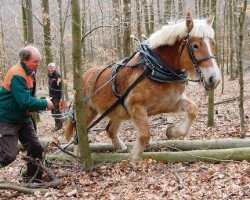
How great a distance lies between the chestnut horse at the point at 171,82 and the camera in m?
6.02

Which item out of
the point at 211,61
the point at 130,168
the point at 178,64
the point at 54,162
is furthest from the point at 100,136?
the point at 211,61

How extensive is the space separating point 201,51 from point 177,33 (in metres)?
0.59

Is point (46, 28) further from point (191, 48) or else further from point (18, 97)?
point (191, 48)

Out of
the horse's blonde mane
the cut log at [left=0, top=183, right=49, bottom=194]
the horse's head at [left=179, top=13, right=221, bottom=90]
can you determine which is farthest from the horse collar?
the cut log at [left=0, top=183, right=49, bottom=194]

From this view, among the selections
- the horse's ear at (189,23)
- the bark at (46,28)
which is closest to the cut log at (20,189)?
the horse's ear at (189,23)

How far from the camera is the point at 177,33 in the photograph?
6367mm

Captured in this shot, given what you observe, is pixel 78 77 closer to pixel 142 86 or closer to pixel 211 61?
pixel 142 86

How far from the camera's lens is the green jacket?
18.8 ft

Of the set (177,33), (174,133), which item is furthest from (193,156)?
(177,33)

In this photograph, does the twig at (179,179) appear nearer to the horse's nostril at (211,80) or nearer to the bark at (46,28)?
the horse's nostril at (211,80)

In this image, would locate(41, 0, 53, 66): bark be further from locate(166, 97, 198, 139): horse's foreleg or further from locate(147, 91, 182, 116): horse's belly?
locate(166, 97, 198, 139): horse's foreleg

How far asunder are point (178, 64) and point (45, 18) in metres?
8.77

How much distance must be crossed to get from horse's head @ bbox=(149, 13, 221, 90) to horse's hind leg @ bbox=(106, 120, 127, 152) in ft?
7.52

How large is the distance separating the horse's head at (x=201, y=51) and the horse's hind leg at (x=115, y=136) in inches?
105
